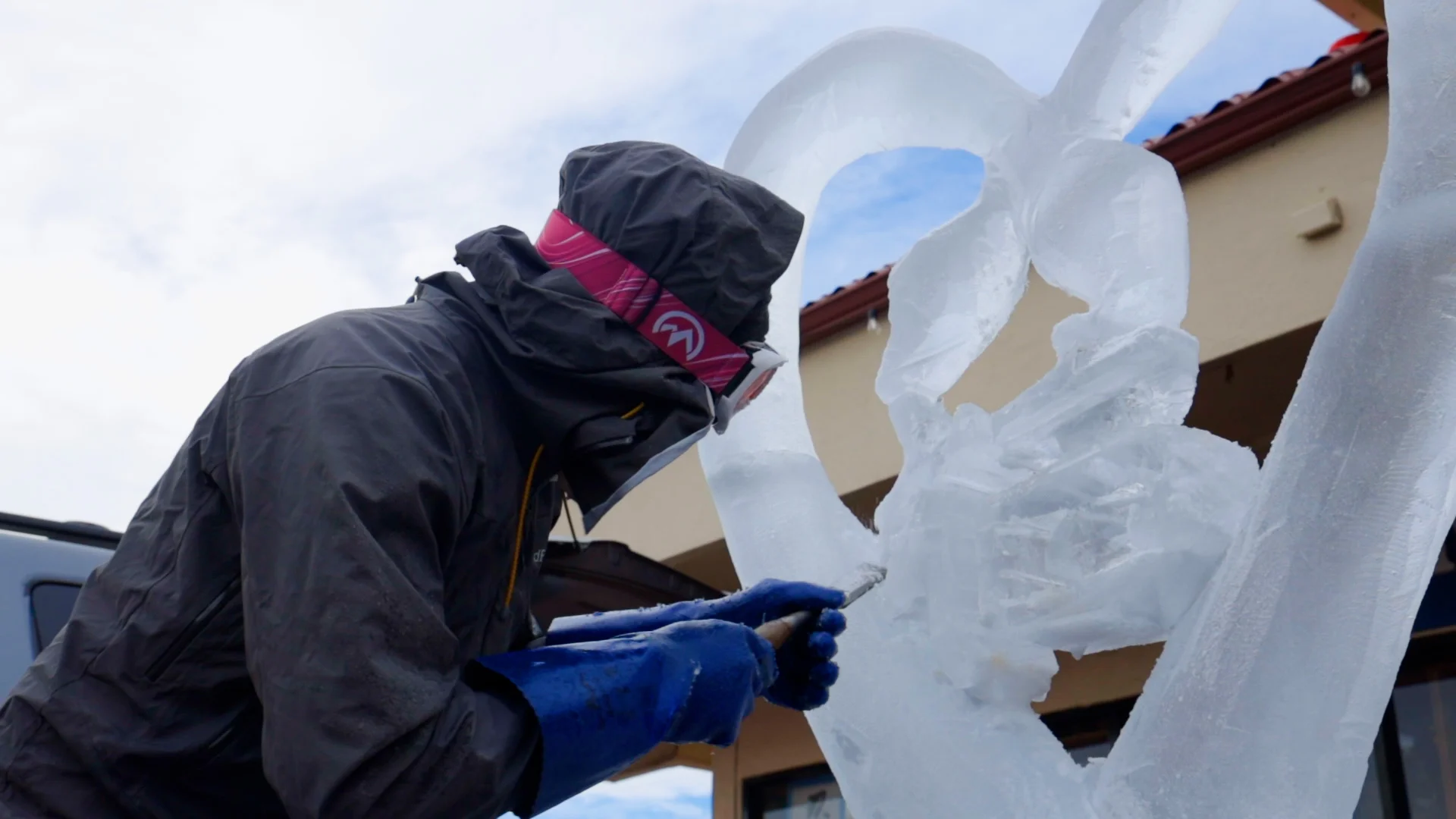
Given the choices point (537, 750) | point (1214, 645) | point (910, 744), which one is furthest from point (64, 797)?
Answer: point (1214, 645)

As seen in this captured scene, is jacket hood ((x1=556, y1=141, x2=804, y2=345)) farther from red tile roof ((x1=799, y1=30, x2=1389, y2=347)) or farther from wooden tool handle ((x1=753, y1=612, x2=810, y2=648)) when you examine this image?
red tile roof ((x1=799, y1=30, x2=1389, y2=347))

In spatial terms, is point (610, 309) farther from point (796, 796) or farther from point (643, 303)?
point (796, 796)

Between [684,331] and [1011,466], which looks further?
[1011,466]

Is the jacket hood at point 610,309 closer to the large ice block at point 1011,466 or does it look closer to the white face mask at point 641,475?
the white face mask at point 641,475

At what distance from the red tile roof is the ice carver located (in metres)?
2.96

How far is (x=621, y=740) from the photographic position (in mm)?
1238

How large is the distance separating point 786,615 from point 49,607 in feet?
4.20

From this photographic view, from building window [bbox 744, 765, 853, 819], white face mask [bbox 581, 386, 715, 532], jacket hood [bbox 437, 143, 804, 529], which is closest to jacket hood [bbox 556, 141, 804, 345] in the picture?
jacket hood [bbox 437, 143, 804, 529]

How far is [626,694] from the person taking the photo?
1.25 m

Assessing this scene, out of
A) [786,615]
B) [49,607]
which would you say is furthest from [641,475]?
[49,607]

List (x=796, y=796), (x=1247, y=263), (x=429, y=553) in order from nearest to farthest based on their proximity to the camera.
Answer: (x=429, y=553), (x=1247, y=263), (x=796, y=796)

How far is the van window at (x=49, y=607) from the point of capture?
2271 millimetres

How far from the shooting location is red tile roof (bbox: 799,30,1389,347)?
412cm

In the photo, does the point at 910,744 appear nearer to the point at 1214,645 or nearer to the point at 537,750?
the point at 1214,645
